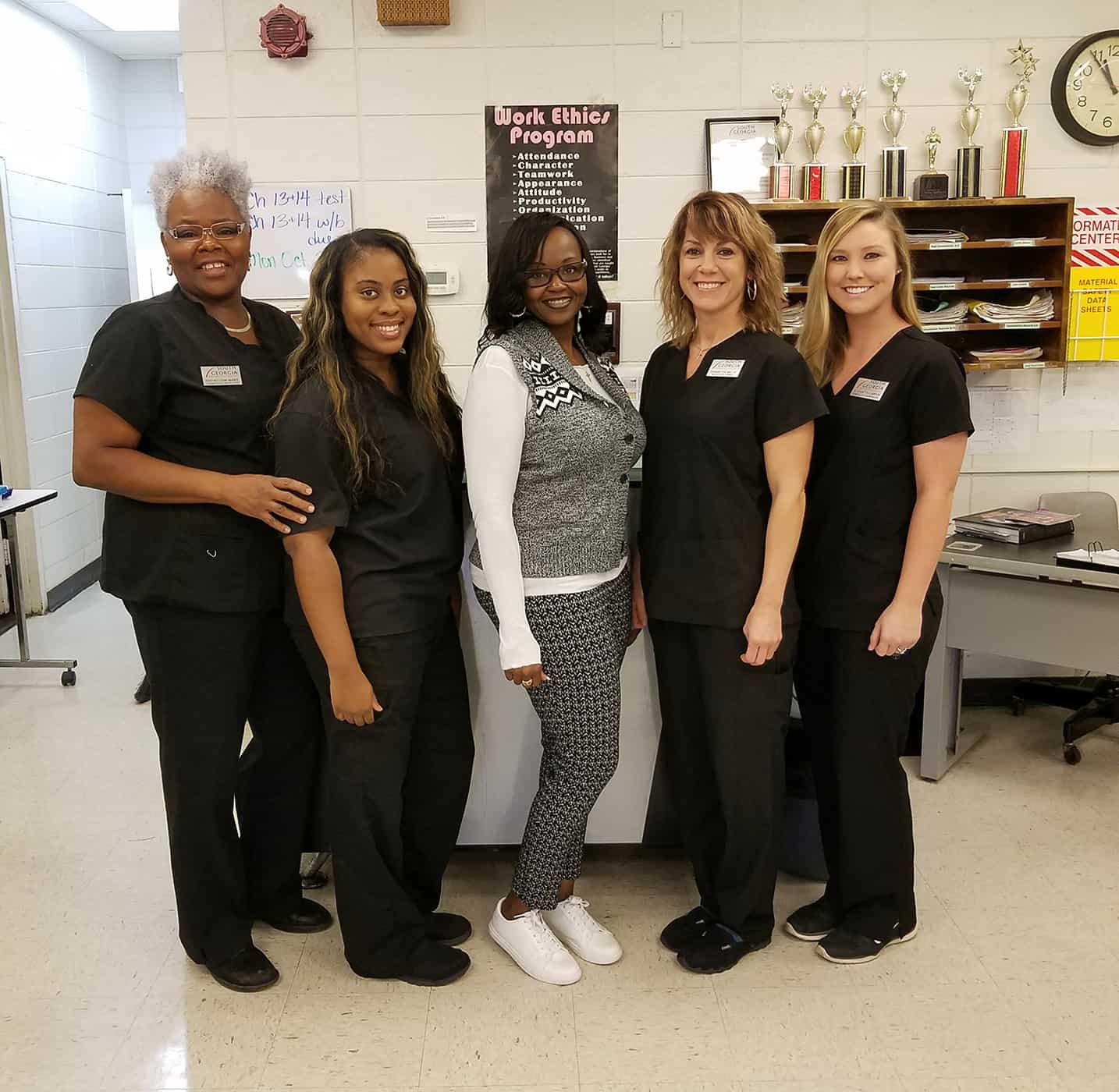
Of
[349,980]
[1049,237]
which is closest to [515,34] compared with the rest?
[1049,237]

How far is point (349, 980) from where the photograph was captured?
2.37 meters

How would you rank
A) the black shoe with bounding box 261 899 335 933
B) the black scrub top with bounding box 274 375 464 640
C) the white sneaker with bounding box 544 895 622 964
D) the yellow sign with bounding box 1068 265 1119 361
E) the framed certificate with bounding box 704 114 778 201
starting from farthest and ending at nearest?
the yellow sign with bounding box 1068 265 1119 361 < the framed certificate with bounding box 704 114 778 201 < the black shoe with bounding box 261 899 335 933 < the white sneaker with bounding box 544 895 622 964 < the black scrub top with bounding box 274 375 464 640

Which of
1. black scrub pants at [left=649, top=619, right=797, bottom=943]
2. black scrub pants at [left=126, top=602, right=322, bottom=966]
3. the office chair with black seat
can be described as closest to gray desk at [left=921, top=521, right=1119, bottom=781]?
the office chair with black seat

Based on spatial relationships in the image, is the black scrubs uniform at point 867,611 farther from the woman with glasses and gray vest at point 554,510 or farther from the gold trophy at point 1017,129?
the gold trophy at point 1017,129

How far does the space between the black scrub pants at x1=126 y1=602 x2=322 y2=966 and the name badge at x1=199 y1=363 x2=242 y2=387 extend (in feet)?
1.47

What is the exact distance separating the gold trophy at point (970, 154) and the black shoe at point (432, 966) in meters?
3.01

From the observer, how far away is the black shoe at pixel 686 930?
2463 mm

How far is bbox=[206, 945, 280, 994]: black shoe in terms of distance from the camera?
2.33m

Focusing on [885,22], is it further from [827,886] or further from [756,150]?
[827,886]

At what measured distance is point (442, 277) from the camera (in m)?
3.87

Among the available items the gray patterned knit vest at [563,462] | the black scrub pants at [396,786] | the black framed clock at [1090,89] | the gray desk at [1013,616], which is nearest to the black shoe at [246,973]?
the black scrub pants at [396,786]

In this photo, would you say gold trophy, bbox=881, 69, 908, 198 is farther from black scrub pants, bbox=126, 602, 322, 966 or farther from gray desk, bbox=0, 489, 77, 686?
gray desk, bbox=0, 489, 77, 686

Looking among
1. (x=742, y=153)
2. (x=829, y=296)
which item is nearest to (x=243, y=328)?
(x=829, y=296)

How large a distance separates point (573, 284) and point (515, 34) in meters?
2.08
